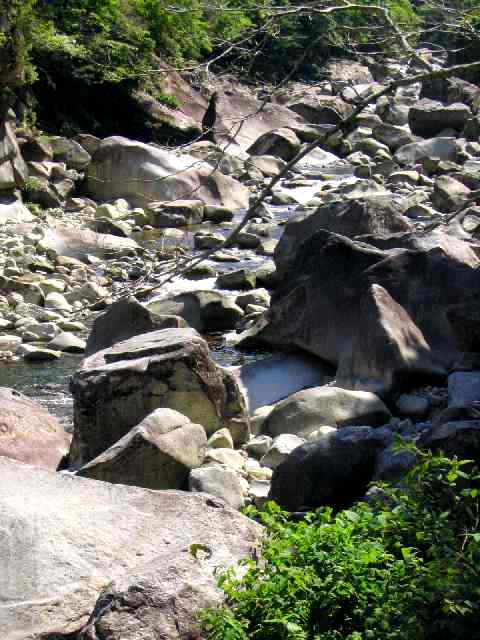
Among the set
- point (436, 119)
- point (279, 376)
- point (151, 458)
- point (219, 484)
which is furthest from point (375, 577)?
point (436, 119)

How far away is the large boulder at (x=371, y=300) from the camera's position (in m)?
7.66

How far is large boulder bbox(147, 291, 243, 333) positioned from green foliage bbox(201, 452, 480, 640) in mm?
6921

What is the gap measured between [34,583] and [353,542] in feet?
4.22

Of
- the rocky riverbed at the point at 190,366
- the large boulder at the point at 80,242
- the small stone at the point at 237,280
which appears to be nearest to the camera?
the rocky riverbed at the point at 190,366

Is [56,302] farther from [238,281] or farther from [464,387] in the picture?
[464,387]

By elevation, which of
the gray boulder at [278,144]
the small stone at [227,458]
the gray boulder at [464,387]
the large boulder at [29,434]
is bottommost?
the gray boulder at [278,144]

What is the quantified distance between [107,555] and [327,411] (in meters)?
3.07

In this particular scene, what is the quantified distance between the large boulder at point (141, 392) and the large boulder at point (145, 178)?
1029 cm

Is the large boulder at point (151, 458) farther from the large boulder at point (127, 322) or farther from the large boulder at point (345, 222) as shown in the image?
the large boulder at point (345, 222)

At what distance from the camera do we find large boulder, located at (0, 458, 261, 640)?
3553 millimetres

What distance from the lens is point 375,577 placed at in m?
3.42

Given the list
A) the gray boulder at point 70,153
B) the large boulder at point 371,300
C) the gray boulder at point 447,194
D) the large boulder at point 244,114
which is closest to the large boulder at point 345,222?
the large boulder at point 371,300

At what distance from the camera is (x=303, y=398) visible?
7.16 metres

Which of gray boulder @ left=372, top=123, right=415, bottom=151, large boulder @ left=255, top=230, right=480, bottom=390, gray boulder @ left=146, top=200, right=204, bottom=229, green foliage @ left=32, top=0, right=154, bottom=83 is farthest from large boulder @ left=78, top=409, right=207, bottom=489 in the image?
gray boulder @ left=372, top=123, right=415, bottom=151
